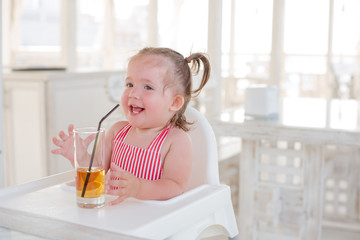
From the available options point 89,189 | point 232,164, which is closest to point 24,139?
point 232,164

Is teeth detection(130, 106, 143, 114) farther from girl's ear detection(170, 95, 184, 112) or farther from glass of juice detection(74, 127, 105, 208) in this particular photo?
glass of juice detection(74, 127, 105, 208)

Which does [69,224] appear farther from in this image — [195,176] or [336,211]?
[336,211]

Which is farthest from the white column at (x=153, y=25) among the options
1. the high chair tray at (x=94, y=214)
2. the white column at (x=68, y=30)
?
the high chair tray at (x=94, y=214)

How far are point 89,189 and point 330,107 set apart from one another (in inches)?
83.6

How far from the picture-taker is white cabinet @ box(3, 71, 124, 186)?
9.30 feet

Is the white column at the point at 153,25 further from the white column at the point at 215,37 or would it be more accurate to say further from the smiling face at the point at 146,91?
A: the smiling face at the point at 146,91

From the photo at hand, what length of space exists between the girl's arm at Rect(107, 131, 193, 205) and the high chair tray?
0.10 feet

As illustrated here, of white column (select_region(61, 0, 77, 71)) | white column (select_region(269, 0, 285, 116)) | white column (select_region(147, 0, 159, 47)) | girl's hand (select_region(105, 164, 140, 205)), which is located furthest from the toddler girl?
white column (select_region(147, 0, 159, 47))

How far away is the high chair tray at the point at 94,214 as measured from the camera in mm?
768

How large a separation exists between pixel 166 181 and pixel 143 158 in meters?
0.10

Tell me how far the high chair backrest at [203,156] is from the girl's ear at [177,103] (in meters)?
0.10

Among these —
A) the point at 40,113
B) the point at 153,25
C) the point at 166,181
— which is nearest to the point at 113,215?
the point at 166,181

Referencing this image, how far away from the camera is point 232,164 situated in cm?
309

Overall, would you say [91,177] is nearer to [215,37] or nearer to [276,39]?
[215,37]
